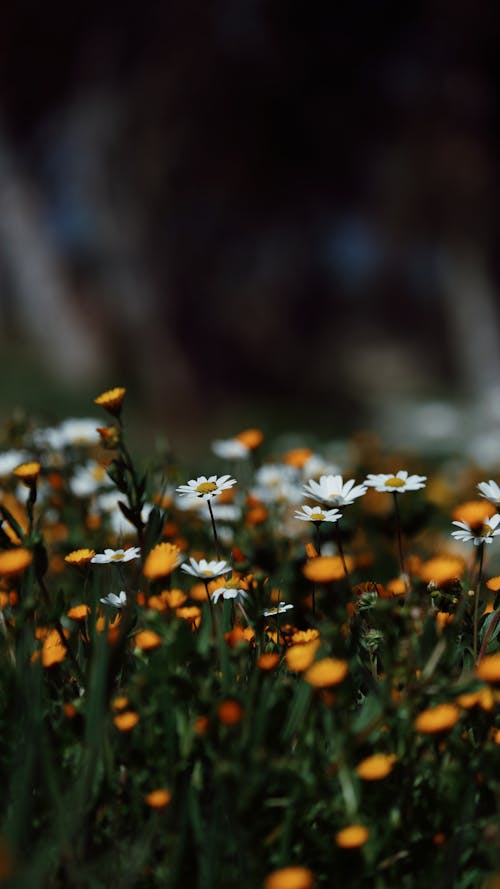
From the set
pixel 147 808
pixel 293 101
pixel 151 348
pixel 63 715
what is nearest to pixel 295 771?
pixel 147 808

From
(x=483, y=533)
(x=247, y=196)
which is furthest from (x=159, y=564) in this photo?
(x=247, y=196)

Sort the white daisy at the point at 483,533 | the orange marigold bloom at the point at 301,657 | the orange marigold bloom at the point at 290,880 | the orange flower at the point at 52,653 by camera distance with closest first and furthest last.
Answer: the orange marigold bloom at the point at 290,880 → the orange marigold bloom at the point at 301,657 → the orange flower at the point at 52,653 → the white daisy at the point at 483,533

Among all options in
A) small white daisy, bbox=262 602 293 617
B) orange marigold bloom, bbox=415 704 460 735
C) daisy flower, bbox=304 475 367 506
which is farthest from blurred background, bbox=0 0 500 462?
orange marigold bloom, bbox=415 704 460 735

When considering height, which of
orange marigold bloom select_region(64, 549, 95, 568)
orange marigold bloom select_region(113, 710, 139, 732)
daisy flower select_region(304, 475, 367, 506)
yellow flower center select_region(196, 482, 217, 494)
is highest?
yellow flower center select_region(196, 482, 217, 494)

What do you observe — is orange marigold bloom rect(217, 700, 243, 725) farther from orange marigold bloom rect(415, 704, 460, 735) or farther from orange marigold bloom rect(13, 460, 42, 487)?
orange marigold bloom rect(13, 460, 42, 487)

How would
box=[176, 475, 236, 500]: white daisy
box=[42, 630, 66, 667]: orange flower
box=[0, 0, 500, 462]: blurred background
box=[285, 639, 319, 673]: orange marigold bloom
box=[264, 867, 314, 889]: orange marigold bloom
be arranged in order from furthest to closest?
box=[0, 0, 500, 462]: blurred background
box=[176, 475, 236, 500]: white daisy
box=[42, 630, 66, 667]: orange flower
box=[285, 639, 319, 673]: orange marigold bloom
box=[264, 867, 314, 889]: orange marigold bloom

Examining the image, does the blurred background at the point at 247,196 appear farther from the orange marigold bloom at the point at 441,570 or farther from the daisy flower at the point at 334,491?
the orange marigold bloom at the point at 441,570

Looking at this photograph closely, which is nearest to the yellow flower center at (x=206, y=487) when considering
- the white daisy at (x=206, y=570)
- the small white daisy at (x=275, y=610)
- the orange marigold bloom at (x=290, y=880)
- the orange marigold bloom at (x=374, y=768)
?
the white daisy at (x=206, y=570)
